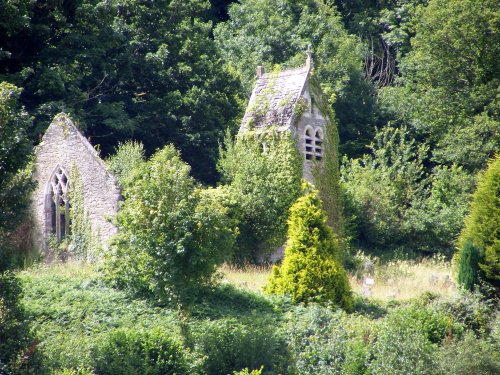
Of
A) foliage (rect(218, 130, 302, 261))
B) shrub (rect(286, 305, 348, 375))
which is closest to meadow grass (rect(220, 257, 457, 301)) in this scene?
foliage (rect(218, 130, 302, 261))

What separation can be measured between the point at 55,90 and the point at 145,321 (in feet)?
36.6

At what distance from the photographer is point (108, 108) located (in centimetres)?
2970

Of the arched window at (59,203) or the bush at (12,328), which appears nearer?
the bush at (12,328)

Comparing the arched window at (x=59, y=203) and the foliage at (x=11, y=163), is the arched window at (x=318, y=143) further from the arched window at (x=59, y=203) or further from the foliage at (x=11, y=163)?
the foliage at (x=11, y=163)

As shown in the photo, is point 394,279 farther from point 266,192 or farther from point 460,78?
point 460,78

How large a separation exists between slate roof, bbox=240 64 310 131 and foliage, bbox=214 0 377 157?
30.3 ft

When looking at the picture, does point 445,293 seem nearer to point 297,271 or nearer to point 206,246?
point 297,271

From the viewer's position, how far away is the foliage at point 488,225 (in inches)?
845

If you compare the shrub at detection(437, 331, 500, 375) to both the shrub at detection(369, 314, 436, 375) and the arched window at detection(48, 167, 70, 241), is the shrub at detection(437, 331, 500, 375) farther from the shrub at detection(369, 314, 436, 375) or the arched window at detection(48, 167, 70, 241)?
the arched window at detection(48, 167, 70, 241)

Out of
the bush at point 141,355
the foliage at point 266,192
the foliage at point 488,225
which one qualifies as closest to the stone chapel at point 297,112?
the foliage at point 266,192

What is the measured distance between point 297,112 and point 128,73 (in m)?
8.01

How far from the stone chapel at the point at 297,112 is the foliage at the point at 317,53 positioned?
969 centimetres

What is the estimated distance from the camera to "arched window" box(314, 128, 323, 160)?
86.6 feet

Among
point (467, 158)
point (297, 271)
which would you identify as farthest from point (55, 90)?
point (467, 158)
